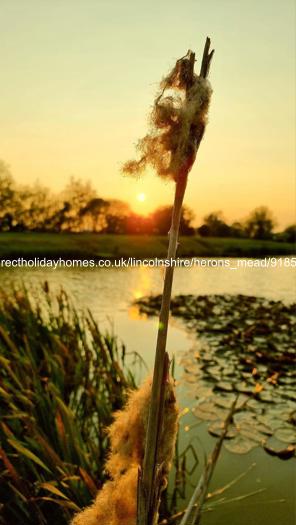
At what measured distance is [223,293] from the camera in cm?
1288

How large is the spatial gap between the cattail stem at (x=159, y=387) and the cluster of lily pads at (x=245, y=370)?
2.47 feet

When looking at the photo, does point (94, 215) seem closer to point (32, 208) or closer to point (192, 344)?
point (32, 208)

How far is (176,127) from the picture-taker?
1.37ft

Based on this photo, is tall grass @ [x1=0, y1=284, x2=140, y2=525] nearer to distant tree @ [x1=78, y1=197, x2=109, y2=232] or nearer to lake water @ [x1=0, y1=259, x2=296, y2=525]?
lake water @ [x1=0, y1=259, x2=296, y2=525]

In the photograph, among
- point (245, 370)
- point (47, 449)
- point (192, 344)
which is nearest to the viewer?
point (47, 449)

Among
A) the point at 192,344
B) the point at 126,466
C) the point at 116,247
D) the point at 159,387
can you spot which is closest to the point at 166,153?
the point at 159,387

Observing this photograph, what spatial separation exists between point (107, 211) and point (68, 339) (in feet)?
102

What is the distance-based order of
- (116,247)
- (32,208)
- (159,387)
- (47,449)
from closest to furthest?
(159,387) → (47,449) → (116,247) → (32,208)

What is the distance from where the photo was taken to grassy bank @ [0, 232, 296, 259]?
22.3 metres

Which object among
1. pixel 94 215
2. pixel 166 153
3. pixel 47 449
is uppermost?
pixel 94 215

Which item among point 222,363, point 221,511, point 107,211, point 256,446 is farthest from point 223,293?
point 107,211

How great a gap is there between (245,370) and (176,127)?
529cm

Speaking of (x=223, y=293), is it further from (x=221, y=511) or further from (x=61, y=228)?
(x=61, y=228)

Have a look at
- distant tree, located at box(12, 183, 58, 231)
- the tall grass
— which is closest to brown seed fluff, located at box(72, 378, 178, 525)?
the tall grass
